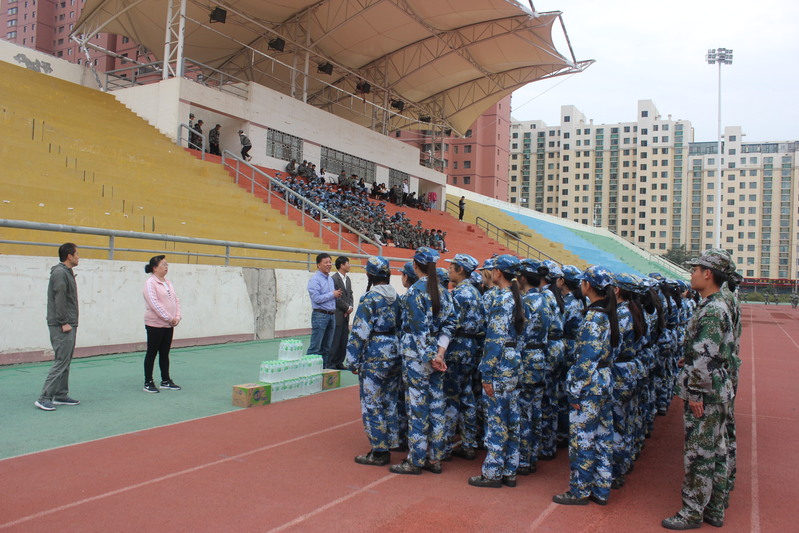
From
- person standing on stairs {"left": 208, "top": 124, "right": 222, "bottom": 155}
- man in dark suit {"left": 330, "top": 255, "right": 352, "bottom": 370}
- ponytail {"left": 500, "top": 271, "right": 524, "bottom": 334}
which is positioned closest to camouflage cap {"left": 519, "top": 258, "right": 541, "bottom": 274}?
ponytail {"left": 500, "top": 271, "right": 524, "bottom": 334}

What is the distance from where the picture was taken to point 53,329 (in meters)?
5.45

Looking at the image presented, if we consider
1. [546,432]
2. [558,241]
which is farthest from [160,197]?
[558,241]

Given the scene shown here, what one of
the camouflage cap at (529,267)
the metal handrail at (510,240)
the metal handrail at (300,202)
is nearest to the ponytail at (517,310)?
the camouflage cap at (529,267)

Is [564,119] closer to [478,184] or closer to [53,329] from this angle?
[478,184]

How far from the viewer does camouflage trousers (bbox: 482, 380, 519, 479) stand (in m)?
4.17

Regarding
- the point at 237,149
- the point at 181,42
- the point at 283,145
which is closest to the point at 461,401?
the point at 181,42

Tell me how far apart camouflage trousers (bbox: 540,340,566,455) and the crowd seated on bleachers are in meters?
12.9

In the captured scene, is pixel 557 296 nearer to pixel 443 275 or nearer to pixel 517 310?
pixel 517 310

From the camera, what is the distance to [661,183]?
10019cm

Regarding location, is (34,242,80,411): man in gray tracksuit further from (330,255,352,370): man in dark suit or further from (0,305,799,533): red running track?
(330,255,352,370): man in dark suit

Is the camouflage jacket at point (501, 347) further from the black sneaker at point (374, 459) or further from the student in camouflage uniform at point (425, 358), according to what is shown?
the black sneaker at point (374, 459)

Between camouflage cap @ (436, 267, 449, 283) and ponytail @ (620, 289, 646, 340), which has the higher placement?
camouflage cap @ (436, 267, 449, 283)

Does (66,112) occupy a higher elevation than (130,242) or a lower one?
higher

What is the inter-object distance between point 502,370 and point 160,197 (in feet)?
35.5
